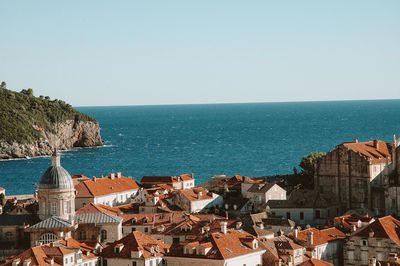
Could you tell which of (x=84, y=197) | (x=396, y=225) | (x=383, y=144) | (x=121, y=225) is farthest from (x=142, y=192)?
(x=396, y=225)

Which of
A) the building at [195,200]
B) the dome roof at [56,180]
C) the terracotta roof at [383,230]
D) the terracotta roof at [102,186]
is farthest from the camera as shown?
the terracotta roof at [102,186]

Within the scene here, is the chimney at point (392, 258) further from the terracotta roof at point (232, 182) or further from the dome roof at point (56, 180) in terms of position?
the terracotta roof at point (232, 182)

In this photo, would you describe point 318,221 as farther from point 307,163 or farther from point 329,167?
point 307,163

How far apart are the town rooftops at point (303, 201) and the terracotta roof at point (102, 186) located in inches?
884

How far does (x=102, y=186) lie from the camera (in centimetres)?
10694

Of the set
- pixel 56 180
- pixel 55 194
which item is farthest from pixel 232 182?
pixel 56 180

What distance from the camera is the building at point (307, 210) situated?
9069 centimetres

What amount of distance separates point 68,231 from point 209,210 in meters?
22.4

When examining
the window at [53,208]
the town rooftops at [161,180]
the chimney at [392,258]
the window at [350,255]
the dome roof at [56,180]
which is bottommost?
the window at [350,255]

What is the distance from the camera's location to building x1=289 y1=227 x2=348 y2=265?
69.9 metres

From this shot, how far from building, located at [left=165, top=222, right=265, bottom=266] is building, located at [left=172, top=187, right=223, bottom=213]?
2791 centimetres

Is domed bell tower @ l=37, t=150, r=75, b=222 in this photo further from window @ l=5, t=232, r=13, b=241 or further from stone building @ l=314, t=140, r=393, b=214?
stone building @ l=314, t=140, r=393, b=214

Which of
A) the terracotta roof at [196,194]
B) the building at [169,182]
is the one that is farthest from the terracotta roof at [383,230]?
the building at [169,182]

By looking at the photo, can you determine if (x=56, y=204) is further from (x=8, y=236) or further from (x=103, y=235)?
(x=8, y=236)
